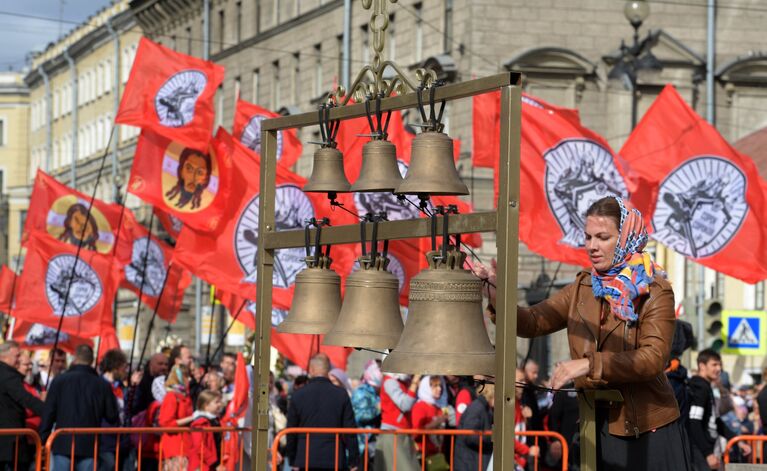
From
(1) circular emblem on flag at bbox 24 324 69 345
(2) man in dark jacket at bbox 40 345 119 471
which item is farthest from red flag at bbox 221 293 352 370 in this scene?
(1) circular emblem on flag at bbox 24 324 69 345

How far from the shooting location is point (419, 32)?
40.9 metres

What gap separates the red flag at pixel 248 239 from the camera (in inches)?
685

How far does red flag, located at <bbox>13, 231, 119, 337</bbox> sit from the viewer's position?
22.6 m

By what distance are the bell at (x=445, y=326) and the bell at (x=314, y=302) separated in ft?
3.79

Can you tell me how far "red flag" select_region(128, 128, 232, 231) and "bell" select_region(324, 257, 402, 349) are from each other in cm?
1213

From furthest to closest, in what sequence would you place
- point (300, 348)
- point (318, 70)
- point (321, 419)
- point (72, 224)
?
point (318, 70), point (72, 224), point (300, 348), point (321, 419)

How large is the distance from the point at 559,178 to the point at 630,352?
11629 mm

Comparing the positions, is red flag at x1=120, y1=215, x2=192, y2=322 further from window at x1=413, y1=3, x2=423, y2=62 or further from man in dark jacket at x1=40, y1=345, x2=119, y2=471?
window at x1=413, y1=3, x2=423, y2=62

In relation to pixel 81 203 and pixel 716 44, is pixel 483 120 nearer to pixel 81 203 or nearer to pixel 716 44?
pixel 81 203

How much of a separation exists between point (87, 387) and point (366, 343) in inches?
293

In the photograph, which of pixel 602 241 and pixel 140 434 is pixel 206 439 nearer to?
pixel 140 434

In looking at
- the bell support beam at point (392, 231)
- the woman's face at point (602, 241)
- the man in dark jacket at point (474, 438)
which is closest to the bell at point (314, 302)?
the bell support beam at point (392, 231)

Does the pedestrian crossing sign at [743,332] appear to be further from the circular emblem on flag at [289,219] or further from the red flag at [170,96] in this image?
the red flag at [170,96]

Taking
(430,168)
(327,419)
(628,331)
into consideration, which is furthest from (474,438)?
(628,331)
